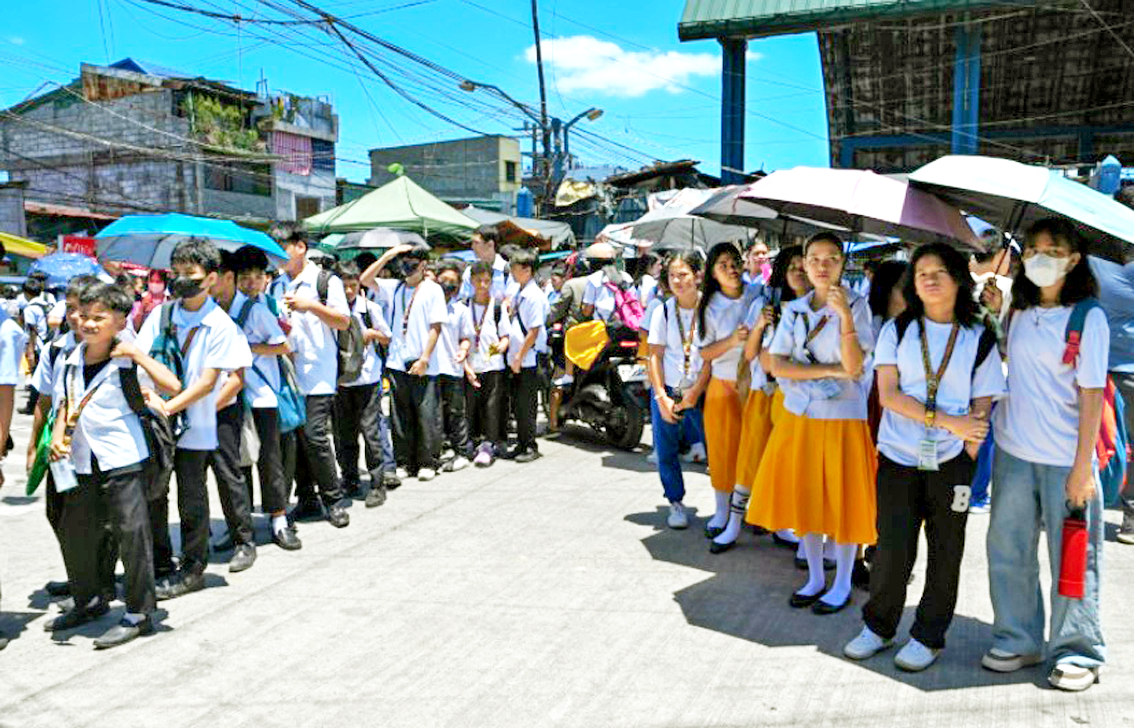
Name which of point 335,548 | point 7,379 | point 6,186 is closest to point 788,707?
point 335,548

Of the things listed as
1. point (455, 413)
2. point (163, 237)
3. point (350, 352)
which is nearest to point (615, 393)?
point (455, 413)

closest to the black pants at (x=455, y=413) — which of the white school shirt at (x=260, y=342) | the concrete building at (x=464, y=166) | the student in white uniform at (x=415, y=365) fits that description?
the student in white uniform at (x=415, y=365)

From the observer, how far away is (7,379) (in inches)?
157

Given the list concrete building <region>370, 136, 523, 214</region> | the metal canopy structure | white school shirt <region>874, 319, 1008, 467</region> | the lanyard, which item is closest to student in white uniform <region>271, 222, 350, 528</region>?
white school shirt <region>874, 319, 1008, 467</region>

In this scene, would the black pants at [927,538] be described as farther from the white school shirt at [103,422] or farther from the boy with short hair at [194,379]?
the white school shirt at [103,422]

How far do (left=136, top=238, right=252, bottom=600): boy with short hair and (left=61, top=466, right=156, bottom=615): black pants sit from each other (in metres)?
0.37

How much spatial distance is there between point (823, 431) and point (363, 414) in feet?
11.7

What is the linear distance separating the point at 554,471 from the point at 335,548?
8.20 ft

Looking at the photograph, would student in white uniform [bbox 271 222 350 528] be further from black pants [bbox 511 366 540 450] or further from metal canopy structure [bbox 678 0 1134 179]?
metal canopy structure [bbox 678 0 1134 179]

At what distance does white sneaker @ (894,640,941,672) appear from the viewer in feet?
11.8

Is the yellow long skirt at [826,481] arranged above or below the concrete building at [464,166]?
below

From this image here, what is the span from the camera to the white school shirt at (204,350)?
433 centimetres

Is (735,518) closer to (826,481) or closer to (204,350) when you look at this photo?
(826,481)

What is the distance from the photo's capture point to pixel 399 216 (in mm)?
13539
